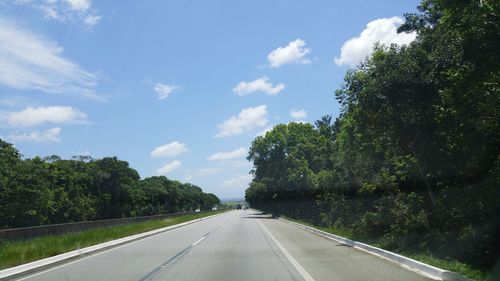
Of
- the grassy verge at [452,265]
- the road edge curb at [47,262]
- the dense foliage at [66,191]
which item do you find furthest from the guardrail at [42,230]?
the grassy verge at [452,265]

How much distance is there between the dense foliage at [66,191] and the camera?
47688 millimetres

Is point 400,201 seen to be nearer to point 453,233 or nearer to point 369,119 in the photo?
point 369,119

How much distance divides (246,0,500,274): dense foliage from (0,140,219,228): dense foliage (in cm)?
3271

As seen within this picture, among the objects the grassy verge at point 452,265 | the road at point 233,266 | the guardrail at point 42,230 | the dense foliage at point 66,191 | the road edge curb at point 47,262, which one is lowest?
the grassy verge at point 452,265

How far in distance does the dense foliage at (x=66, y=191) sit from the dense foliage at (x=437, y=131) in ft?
107

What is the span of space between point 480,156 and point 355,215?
2027cm

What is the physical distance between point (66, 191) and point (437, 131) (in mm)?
58446

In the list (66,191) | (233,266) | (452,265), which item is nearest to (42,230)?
(233,266)

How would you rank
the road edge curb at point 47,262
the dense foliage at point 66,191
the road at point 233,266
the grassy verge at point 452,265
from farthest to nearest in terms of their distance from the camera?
the dense foliage at point 66,191 → the road edge curb at point 47,262 → the road at point 233,266 → the grassy verge at point 452,265

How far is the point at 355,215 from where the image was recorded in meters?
33.0

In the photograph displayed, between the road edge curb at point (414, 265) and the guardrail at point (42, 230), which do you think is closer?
the road edge curb at point (414, 265)

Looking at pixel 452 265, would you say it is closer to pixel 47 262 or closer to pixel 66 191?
pixel 47 262

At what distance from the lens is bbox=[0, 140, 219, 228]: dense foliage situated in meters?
47.7

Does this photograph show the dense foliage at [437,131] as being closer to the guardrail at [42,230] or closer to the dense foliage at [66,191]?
the guardrail at [42,230]
